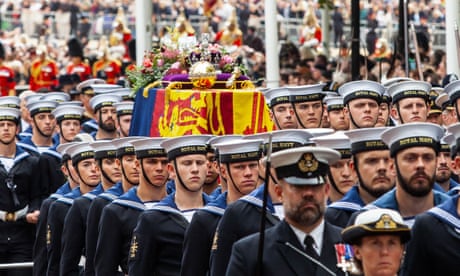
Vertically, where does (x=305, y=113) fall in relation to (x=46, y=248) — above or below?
above

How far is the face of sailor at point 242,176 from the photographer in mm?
13484

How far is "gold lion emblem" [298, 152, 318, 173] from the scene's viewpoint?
1050 cm

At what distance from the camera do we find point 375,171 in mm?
12680

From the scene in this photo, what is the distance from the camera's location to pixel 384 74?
26188 mm

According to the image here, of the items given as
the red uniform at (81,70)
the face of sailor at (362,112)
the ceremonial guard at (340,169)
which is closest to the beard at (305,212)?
the ceremonial guard at (340,169)

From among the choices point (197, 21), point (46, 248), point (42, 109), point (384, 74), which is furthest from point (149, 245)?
point (197, 21)

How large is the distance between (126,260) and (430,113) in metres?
3.63

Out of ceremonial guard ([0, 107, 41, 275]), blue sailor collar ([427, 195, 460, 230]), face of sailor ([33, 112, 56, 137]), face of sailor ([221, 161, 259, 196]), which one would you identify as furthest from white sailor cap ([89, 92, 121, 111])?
blue sailor collar ([427, 195, 460, 230])

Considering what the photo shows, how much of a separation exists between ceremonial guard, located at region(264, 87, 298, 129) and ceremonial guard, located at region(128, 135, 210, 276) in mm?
3481

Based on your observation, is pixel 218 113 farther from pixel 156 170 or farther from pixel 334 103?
pixel 156 170

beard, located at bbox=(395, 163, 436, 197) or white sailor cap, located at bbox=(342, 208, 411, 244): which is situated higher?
beard, located at bbox=(395, 163, 436, 197)

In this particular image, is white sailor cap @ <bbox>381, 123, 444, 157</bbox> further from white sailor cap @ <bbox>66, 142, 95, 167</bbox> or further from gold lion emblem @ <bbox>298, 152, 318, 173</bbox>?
white sailor cap @ <bbox>66, 142, 95, 167</bbox>

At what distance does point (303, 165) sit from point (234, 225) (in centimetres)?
215

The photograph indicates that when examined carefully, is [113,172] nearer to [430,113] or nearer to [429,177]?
[430,113]
